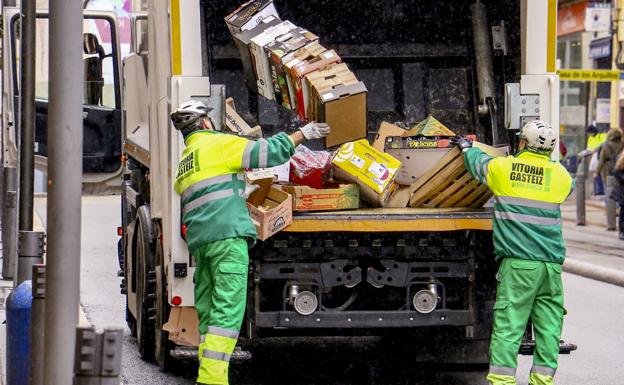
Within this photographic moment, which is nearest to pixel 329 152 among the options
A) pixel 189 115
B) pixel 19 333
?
pixel 189 115

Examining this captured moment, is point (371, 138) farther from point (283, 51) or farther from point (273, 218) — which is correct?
point (273, 218)

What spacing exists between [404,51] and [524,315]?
246 centimetres

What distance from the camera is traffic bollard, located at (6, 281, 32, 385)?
6.73m

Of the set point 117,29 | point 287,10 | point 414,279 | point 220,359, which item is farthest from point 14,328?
point 117,29

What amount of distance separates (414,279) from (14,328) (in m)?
2.41

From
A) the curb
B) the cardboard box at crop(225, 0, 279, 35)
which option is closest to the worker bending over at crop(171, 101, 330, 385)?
the cardboard box at crop(225, 0, 279, 35)

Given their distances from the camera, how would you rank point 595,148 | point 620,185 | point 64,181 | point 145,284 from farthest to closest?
point 595,148, point 620,185, point 145,284, point 64,181

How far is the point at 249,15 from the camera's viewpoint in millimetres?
8555

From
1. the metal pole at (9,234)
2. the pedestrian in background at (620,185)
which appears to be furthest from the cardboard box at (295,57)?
the pedestrian in background at (620,185)

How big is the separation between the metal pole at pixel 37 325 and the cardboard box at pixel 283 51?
2.43m

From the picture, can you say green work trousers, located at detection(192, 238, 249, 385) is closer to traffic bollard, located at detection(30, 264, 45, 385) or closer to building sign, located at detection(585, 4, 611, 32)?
traffic bollard, located at detection(30, 264, 45, 385)

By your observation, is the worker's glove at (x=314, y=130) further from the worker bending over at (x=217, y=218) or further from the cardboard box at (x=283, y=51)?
the cardboard box at (x=283, y=51)

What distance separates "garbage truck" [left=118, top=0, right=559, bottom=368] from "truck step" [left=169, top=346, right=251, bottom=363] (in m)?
0.02

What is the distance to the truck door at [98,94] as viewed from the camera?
1120cm
